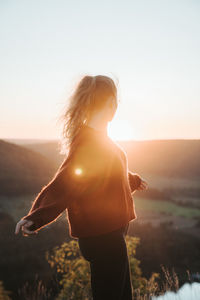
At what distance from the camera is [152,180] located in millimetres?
39438

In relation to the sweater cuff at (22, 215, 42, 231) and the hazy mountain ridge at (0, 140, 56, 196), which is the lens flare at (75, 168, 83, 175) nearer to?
the sweater cuff at (22, 215, 42, 231)

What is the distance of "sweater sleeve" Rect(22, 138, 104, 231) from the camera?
4.52ft

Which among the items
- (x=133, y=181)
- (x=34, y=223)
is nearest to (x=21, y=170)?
(x=133, y=181)

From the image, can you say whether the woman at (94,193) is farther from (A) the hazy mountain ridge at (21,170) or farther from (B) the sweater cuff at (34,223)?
(A) the hazy mountain ridge at (21,170)

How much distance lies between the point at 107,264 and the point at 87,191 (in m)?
0.42

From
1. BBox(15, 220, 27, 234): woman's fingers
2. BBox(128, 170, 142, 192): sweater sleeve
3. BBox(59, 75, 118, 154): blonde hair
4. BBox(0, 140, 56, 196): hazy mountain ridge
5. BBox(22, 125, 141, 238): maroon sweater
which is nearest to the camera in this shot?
BBox(15, 220, 27, 234): woman's fingers

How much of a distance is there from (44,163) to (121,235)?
31.6 m

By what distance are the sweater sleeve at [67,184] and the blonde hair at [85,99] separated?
0.60 ft

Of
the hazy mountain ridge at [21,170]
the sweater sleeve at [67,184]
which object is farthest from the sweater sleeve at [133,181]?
the hazy mountain ridge at [21,170]

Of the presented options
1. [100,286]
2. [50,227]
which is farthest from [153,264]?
[100,286]

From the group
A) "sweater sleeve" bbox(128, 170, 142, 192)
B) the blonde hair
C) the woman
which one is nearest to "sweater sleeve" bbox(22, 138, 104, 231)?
the woman

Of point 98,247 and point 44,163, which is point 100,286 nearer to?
point 98,247

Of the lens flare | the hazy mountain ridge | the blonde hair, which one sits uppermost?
the hazy mountain ridge

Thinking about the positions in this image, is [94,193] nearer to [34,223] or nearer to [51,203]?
[51,203]
